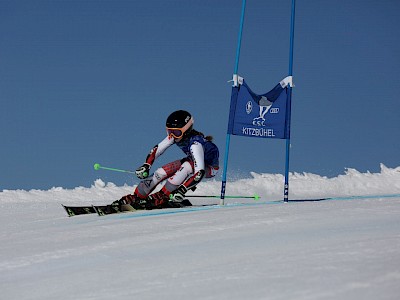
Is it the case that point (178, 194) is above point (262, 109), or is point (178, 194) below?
below

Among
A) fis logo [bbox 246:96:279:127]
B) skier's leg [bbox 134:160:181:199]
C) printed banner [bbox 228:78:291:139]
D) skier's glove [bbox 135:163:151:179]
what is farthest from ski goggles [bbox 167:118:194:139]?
fis logo [bbox 246:96:279:127]

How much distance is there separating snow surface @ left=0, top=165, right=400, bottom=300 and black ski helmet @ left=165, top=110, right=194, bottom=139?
1.35 m

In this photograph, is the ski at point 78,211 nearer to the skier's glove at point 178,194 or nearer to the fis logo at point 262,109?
the skier's glove at point 178,194

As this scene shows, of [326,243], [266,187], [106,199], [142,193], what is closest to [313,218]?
[326,243]

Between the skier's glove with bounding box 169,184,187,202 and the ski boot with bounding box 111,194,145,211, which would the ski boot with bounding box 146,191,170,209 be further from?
the skier's glove with bounding box 169,184,187,202

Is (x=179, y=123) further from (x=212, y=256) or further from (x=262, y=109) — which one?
(x=212, y=256)

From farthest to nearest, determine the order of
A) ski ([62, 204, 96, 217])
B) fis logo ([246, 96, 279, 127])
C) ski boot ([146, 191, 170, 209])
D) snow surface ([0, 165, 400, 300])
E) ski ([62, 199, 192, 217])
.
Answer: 1. fis logo ([246, 96, 279, 127])
2. ski boot ([146, 191, 170, 209])
3. ski ([62, 204, 96, 217])
4. ski ([62, 199, 192, 217])
5. snow surface ([0, 165, 400, 300])

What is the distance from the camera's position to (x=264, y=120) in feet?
26.0

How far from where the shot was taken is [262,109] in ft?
26.2

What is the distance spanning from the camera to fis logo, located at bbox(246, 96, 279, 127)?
792 centimetres

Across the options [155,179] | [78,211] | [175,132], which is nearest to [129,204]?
[155,179]

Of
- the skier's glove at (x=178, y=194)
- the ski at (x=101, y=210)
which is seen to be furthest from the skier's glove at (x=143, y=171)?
the skier's glove at (x=178, y=194)

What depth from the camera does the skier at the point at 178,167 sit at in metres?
7.23

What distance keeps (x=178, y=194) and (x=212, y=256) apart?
365cm
